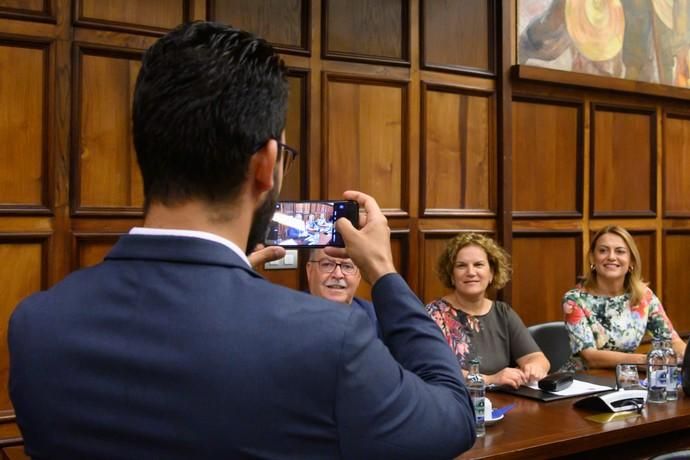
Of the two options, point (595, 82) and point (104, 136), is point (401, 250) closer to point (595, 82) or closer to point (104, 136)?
point (104, 136)

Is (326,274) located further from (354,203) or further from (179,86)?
(179,86)

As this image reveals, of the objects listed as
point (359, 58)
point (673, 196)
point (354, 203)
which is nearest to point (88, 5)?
point (359, 58)

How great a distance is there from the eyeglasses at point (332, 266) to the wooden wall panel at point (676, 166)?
3.35m

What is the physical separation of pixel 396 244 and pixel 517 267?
0.97m

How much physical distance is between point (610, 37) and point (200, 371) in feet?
16.8

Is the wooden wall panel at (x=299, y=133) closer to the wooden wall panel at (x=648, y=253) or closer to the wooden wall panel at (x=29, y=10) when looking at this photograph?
the wooden wall panel at (x=29, y=10)

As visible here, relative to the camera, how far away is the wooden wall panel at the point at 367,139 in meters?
4.21

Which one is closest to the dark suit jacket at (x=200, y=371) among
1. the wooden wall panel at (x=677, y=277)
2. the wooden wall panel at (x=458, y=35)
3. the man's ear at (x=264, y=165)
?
the man's ear at (x=264, y=165)

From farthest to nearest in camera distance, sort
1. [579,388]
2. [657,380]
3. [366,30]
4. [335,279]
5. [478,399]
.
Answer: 1. [366,30]
2. [335,279]
3. [579,388]
4. [657,380]
5. [478,399]

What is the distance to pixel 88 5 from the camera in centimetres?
355

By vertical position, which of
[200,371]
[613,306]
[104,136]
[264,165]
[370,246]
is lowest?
[613,306]

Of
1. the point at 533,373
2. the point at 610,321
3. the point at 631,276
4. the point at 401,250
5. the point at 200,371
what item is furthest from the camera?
the point at 401,250

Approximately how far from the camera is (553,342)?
3.96 m

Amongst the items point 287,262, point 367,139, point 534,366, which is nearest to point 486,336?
point 534,366
